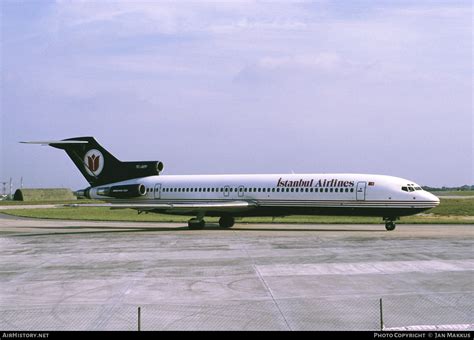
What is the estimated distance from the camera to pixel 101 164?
143ft

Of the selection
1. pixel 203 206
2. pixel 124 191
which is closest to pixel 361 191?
pixel 203 206

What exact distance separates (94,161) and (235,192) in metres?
11.1

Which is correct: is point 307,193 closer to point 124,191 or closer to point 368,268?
point 124,191

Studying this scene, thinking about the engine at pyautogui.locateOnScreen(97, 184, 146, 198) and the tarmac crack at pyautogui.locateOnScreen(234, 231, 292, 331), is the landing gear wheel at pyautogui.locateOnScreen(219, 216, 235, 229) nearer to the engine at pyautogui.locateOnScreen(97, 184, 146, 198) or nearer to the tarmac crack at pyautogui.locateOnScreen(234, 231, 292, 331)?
the engine at pyautogui.locateOnScreen(97, 184, 146, 198)

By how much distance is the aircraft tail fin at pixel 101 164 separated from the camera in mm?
43406

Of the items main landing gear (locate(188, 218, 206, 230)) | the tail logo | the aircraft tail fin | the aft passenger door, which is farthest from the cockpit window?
the tail logo

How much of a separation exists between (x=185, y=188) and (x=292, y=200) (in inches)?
321

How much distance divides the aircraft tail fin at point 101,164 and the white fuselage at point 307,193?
220cm

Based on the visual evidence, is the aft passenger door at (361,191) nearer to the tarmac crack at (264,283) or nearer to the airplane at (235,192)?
the airplane at (235,192)

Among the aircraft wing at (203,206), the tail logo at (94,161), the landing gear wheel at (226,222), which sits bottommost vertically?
the landing gear wheel at (226,222)

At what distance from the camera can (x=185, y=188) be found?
41.4 meters

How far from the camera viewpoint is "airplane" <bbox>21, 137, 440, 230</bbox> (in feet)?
115

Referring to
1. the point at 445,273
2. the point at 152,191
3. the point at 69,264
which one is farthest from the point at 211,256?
the point at 152,191

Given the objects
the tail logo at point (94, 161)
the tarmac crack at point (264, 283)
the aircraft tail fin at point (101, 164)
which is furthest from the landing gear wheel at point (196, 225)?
the tarmac crack at point (264, 283)
